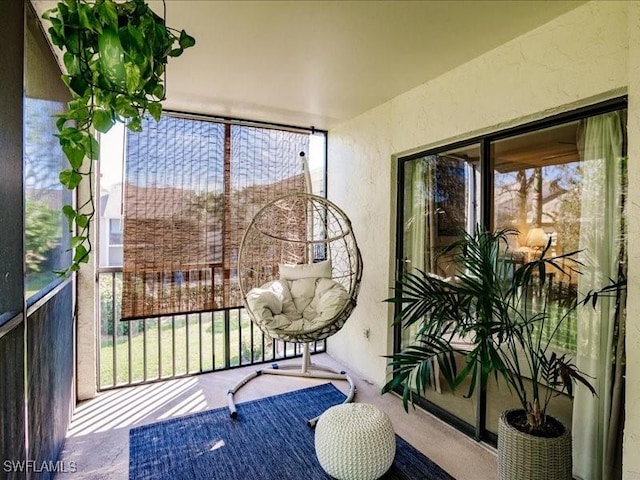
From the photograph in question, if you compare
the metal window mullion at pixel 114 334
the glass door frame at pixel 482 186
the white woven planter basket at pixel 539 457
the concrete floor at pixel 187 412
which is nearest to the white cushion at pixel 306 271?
the glass door frame at pixel 482 186

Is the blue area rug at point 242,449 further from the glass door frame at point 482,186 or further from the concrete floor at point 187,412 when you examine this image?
the glass door frame at point 482,186

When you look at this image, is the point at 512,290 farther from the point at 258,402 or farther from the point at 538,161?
the point at 258,402

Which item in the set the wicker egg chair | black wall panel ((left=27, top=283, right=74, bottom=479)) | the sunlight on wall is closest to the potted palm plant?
the wicker egg chair

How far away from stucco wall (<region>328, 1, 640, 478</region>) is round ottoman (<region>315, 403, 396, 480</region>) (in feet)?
3.32

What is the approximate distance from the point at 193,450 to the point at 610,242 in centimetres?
249

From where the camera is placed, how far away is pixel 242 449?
7.19 feet

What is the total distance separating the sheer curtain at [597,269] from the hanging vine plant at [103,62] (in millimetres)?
1916

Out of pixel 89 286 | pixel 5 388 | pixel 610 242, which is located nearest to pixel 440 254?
pixel 610 242

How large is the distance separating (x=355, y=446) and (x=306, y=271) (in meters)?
1.67

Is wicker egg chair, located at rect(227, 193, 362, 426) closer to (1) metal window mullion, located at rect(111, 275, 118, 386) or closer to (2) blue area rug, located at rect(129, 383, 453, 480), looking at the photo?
(2) blue area rug, located at rect(129, 383, 453, 480)

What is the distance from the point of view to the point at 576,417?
189 cm

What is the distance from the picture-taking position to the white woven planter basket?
64.4 inches

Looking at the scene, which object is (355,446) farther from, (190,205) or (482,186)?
(190,205)

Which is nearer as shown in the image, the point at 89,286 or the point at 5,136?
the point at 5,136
